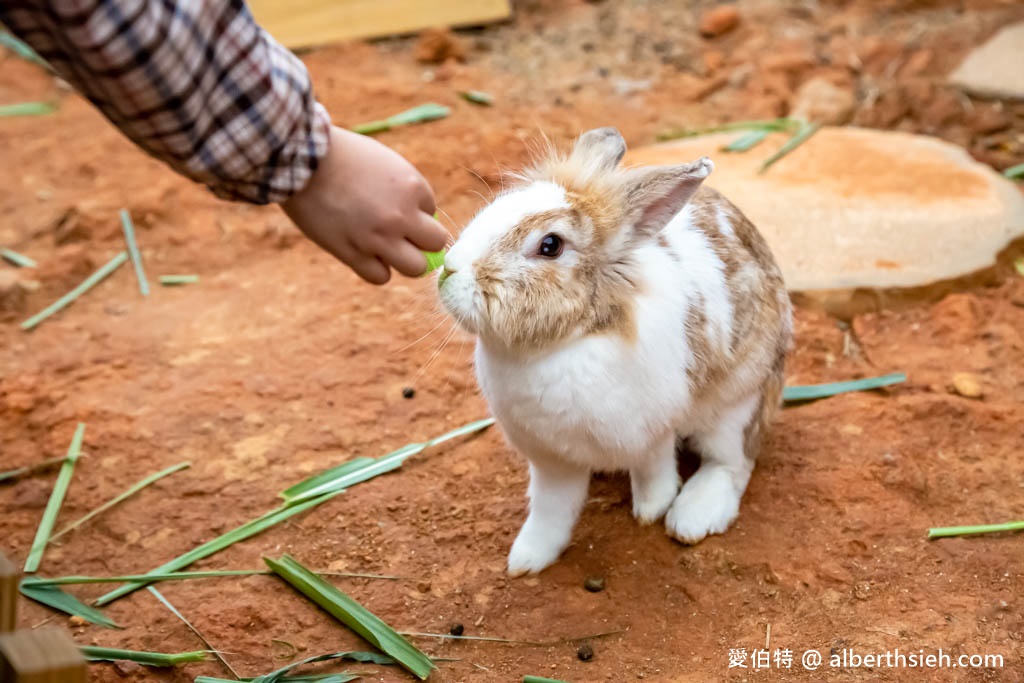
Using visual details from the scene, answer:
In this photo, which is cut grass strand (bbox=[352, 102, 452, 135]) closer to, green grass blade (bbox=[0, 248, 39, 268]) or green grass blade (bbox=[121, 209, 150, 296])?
green grass blade (bbox=[121, 209, 150, 296])

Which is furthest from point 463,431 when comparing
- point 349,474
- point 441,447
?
point 349,474

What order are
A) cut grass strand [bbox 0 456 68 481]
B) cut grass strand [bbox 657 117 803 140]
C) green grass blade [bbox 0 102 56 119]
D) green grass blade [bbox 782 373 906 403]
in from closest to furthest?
cut grass strand [bbox 0 456 68 481]
green grass blade [bbox 782 373 906 403]
cut grass strand [bbox 657 117 803 140]
green grass blade [bbox 0 102 56 119]

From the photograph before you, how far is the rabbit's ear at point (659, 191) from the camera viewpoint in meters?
2.36

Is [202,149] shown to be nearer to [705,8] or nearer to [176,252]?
[176,252]

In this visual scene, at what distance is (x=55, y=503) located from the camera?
126 inches

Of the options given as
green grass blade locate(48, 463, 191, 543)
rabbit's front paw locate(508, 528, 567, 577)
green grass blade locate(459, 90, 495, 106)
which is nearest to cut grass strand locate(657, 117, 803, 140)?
green grass blade locate(459, 90, 495, 106)

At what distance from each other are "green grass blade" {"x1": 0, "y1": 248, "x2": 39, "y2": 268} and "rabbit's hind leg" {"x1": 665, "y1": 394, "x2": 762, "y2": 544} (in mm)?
2974

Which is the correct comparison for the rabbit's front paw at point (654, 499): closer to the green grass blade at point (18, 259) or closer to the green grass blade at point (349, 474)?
the green grass blade at point (349, 474)

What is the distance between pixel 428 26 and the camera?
611 cm

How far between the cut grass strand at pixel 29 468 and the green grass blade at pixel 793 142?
3.00 metres

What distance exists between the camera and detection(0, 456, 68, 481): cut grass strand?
3.33m

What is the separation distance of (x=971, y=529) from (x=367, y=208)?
1863 millimetres

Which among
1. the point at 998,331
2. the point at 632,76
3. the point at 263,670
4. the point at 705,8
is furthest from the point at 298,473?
the point at 705,8

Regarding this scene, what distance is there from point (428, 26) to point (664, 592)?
4.26 m
